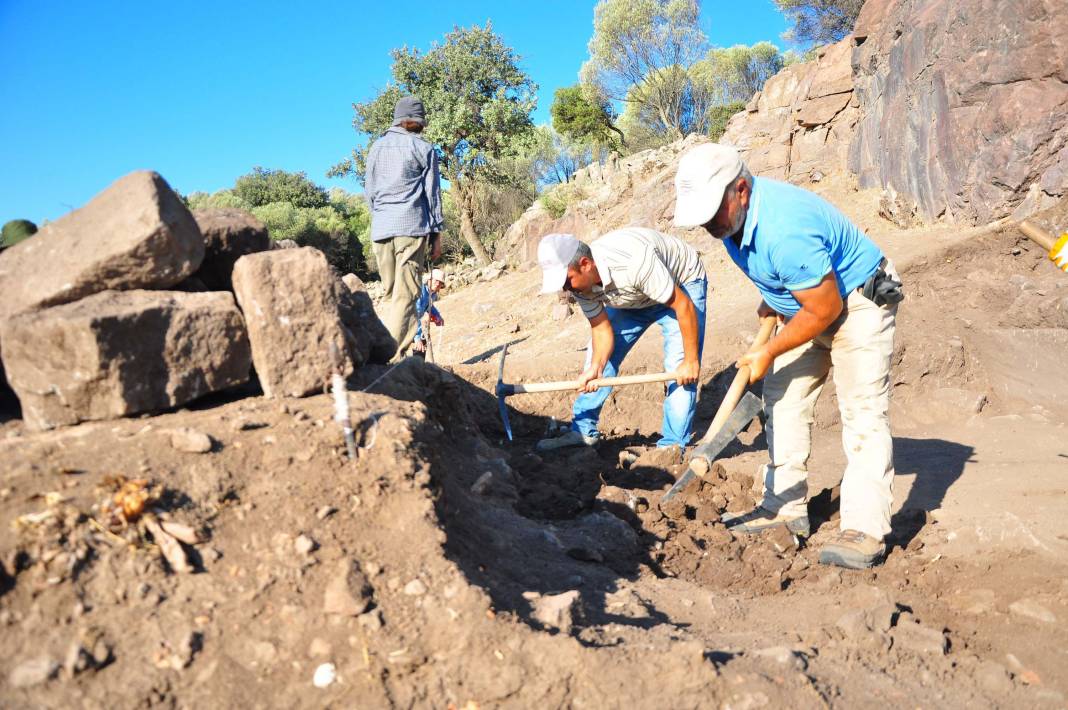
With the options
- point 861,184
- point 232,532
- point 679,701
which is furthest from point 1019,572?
point 861,184

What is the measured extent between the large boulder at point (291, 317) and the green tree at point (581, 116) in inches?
1017

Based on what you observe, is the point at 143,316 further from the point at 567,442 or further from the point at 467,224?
the point at 467,224

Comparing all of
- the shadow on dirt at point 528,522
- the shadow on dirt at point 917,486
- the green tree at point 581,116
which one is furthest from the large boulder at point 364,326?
the green tree at point 581,116

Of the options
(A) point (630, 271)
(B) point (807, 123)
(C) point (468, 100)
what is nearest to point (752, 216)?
(A) point (630, 271)

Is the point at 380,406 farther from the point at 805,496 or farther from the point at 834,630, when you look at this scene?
the point at 805,496

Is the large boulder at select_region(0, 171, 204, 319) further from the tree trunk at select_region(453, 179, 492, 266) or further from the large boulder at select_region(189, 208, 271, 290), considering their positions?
the tree trunk at select_region(453, 179, 492, 266)

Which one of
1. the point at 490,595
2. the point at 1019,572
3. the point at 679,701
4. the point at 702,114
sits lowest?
the point at 1019,572

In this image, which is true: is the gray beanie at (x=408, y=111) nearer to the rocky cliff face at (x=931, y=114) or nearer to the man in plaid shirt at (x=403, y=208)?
the man in plaid shirt at (x=403, y=208)

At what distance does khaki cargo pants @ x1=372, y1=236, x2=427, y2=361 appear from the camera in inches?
233

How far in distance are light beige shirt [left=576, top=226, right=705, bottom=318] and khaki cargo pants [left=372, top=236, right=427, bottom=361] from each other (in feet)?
5.98

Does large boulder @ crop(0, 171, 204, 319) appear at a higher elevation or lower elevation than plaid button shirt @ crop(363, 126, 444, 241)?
lower

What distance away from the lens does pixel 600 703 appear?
2080mm

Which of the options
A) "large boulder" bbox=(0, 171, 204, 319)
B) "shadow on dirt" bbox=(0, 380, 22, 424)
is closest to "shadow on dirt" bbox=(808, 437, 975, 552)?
"large boulder" bbox=(0, 171, 204, 319)

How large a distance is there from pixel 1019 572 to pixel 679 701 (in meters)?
2.04
